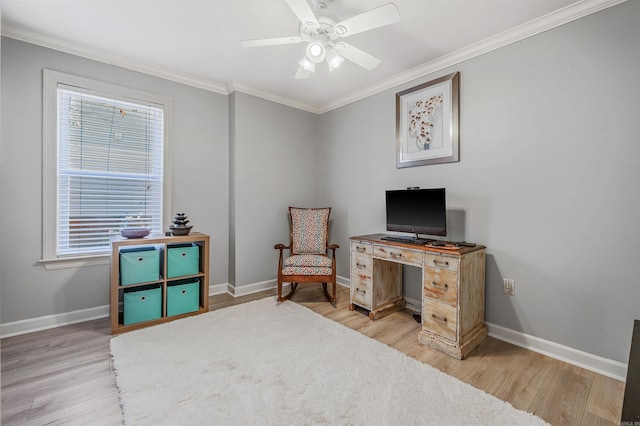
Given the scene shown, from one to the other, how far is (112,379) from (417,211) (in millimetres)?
2794

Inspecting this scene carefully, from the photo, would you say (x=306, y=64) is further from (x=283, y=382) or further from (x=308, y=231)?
(x=283, y=382)

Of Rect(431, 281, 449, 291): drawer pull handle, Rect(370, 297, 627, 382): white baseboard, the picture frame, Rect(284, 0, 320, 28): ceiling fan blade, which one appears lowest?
Rect(370, 297, 627, 382): white baseboard

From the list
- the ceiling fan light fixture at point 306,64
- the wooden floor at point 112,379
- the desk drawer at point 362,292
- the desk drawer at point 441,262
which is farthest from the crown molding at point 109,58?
the desk drawer at point 441,262

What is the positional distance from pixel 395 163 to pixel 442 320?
Answer: 179cm

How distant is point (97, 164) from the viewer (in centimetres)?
283

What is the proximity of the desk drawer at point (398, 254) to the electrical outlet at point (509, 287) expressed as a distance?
765 mm

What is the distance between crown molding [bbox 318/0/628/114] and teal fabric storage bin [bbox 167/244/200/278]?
2837mm

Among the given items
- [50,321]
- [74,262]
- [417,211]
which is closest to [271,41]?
[417,211]

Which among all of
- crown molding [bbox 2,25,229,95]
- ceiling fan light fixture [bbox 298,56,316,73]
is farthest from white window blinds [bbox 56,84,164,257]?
ceiling fan light fixture [bbox 298,56,316,73]

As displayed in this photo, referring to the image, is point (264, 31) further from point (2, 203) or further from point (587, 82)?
point (2, 203)

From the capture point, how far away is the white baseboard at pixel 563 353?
6.30 feet

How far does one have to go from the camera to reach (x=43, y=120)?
2547mm

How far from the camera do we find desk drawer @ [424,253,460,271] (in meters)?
2.21

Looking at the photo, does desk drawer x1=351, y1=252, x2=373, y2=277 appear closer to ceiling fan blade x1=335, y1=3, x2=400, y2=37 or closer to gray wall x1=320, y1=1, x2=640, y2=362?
gray wall x1=320, y1=1, x2=640, y2=362
